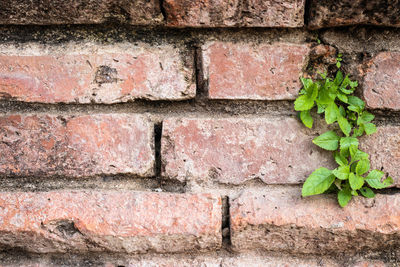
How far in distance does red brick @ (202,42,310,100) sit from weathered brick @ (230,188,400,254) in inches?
6.6

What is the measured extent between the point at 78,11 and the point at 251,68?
0.93 feet

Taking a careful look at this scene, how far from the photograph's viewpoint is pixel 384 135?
58cm

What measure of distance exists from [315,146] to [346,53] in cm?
16

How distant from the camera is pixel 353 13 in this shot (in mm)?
540

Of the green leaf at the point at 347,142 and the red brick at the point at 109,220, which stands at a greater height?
the green leaf at the point at 347,142

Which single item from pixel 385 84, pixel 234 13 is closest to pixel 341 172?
pixel 385 84

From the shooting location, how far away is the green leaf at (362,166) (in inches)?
21.6

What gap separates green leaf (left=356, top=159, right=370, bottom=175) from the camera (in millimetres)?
549

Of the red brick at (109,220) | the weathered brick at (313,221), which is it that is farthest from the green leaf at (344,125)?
the red brick at (109,220)

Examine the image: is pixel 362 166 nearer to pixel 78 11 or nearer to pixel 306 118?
pixel 306 118

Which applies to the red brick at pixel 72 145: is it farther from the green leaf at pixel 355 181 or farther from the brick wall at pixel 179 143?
the green leaf at pixel 355 181

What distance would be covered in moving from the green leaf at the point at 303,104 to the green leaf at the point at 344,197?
144mm

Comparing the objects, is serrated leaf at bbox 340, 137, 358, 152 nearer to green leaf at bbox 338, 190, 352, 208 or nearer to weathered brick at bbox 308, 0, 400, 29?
green leaf at bbox 338, 190, 352, 208

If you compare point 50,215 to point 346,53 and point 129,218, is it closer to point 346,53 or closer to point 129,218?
point 129,218
